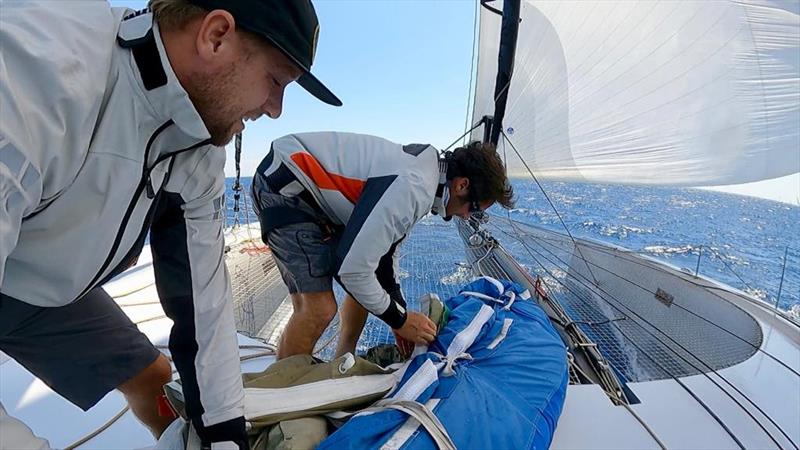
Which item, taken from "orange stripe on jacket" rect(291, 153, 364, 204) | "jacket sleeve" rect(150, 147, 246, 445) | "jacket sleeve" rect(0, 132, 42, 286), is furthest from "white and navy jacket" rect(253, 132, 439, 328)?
"jacket sleeve" rect(0, 132, 42, 286)

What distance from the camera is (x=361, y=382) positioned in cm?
86

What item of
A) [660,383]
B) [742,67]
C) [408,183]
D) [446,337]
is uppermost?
[742,67]

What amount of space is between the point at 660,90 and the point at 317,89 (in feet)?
7.45

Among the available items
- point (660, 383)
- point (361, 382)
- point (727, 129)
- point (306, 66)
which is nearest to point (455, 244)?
point (727, 129)

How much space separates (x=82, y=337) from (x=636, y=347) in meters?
1.82

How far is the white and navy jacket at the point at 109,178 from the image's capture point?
32 centimetres

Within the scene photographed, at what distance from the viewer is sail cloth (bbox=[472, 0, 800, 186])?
1.70 metres

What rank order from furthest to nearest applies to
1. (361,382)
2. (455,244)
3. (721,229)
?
(721,229)
(455,244)
(361,382)

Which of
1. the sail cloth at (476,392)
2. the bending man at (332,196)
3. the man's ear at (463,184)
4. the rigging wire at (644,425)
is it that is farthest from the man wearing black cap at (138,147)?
the rigging wire at (644,425)

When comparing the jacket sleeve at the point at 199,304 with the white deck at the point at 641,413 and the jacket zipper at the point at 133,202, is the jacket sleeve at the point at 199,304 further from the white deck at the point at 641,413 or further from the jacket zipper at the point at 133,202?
the white deck at the point at 641,413

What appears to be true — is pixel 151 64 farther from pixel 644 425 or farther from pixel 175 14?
pixel 644 425

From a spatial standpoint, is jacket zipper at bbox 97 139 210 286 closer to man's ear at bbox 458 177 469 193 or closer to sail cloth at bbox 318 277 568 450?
sail cloth at bbox 318 277 568 450

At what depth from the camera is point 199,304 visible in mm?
731

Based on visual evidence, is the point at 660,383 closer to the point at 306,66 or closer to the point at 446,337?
the point at 446,337
